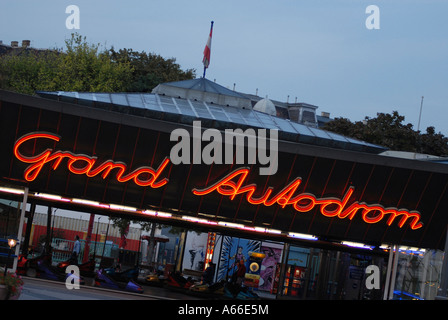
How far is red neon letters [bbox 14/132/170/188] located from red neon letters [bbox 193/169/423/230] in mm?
2170

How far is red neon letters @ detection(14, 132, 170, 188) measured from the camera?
98.1 ft

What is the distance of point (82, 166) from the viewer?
30453 mm

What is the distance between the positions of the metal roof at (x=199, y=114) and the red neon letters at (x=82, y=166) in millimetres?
2628

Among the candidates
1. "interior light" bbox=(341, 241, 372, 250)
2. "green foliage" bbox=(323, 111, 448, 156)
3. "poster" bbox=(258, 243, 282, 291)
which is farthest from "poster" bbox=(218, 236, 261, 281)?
"green foliage" bbox=(323, 111, 448, 156)

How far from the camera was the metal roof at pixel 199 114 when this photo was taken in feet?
104

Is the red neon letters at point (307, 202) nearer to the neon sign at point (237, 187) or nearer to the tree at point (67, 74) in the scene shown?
the neon sign at point (237, 187)

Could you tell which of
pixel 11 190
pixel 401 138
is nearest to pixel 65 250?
pixel 11 190

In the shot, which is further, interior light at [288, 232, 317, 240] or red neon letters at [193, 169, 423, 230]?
interior light at [288, 232, 317, 240]

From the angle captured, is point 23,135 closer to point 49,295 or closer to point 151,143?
point 151,143

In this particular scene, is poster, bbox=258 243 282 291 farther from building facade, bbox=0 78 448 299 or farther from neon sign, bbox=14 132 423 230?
neon sign, bbox=14 132 423 230
